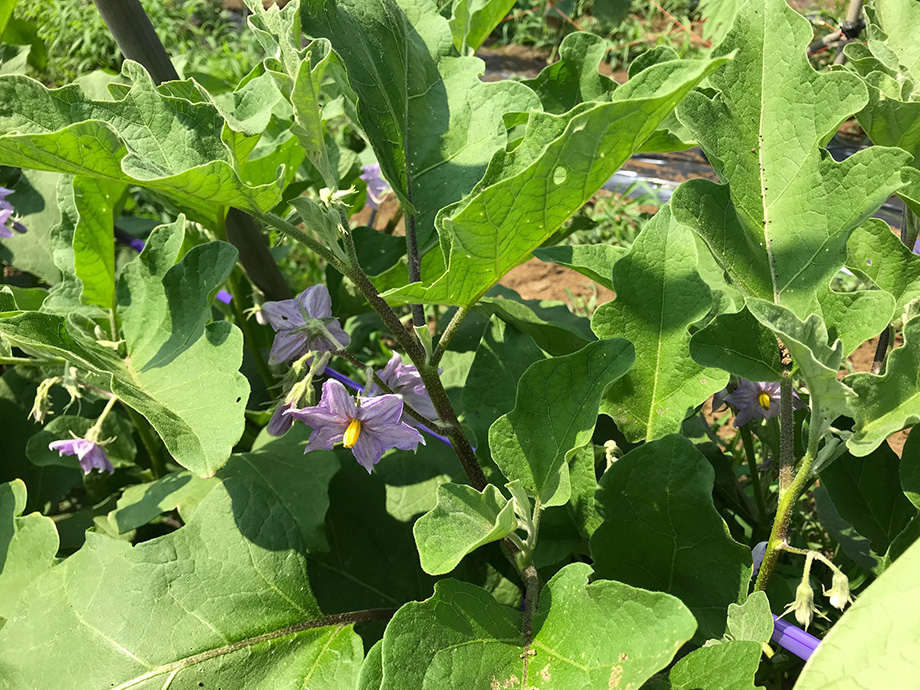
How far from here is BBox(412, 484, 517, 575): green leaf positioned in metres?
0.69

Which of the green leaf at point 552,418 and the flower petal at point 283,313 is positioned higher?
the flower petal at point 283,313

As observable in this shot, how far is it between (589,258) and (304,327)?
377mm

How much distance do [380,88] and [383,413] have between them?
1.28 feet

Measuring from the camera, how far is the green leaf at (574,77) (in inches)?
45.8

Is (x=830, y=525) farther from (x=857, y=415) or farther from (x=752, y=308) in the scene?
(x=752, y=308)

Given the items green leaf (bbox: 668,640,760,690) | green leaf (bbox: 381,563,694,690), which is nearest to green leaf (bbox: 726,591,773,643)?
green leaf (bbox: 668,640,760,690)

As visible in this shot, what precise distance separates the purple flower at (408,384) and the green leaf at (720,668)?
0.42m

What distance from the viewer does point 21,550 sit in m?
1.00

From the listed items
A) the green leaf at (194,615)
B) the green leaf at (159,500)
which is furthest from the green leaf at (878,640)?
the green leaf at (159,500)

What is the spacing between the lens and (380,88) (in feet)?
3.00

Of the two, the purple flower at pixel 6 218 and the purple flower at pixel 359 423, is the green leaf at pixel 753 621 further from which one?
the purple flower at pixel 6 218

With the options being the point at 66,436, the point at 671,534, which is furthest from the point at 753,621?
the point at 66,436

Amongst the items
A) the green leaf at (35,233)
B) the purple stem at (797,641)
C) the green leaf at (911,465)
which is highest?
the green leaf at (35,233)

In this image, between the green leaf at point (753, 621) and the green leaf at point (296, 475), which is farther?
the green leaf at point (296, 475)
